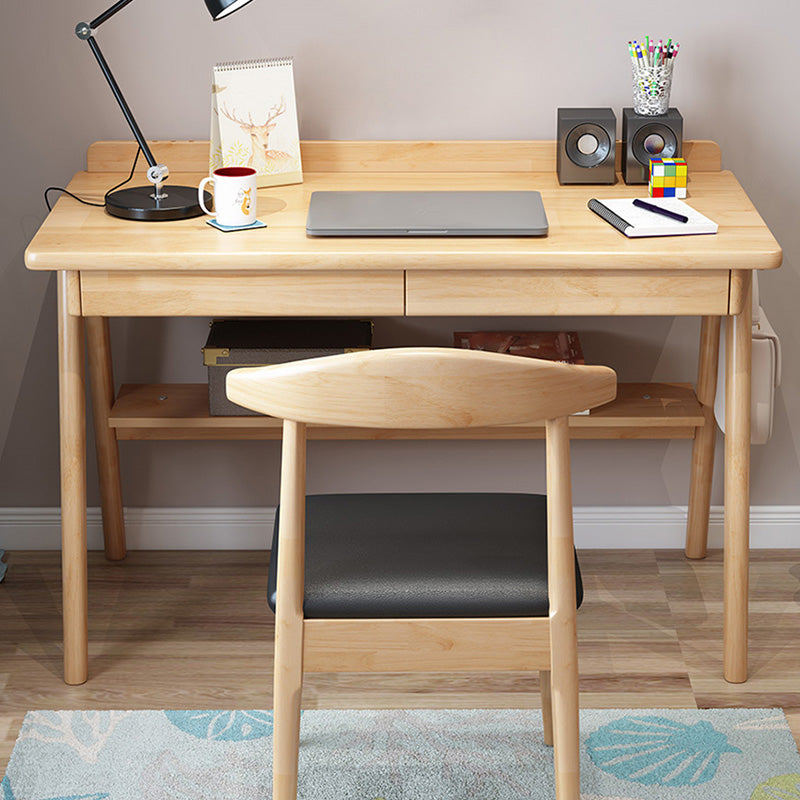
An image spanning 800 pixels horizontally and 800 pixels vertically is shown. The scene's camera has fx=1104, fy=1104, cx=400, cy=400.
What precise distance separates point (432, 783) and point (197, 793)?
1.24 ft

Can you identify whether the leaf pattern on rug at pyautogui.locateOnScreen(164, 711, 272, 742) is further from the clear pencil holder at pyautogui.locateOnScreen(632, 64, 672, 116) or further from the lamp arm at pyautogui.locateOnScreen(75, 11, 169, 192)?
the clear pencil holder at pyautogui.locateOnScreen(632, 64, 672, 116)

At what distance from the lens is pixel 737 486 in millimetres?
1948

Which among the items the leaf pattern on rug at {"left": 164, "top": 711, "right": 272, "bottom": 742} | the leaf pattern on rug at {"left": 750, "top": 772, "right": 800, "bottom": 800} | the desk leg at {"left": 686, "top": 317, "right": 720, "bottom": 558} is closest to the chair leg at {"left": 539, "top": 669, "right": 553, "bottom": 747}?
the leaf pattern on rug at {"left": 750, "top": 772, "right": 800, "bottom": 800}

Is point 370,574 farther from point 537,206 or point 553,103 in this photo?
point 553,103

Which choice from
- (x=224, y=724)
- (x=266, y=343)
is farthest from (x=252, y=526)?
(x=224, y=724)

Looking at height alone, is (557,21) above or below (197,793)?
above

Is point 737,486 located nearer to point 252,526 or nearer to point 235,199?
point 235,199

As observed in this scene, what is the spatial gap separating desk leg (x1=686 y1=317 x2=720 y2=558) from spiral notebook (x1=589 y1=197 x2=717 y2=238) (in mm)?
395

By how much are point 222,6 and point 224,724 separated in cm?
125

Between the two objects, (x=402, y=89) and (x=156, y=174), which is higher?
(x=402, y=89)

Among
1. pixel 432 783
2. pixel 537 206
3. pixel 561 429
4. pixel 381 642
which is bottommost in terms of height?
pixel 432 783

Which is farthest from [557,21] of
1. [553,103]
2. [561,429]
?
[561,429]

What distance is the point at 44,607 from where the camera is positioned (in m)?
2.32

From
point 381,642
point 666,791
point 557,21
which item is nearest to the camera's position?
point 381,642
